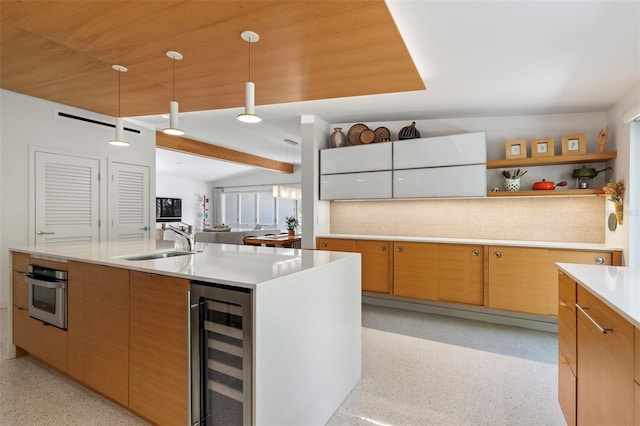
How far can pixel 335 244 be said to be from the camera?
4.14 metres

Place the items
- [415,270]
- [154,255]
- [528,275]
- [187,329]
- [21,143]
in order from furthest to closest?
[21,143]
[415,270]
[528,275]
[154,255]
[187,329]

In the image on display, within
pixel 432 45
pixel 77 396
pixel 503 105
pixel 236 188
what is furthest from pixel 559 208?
pixel 236 188

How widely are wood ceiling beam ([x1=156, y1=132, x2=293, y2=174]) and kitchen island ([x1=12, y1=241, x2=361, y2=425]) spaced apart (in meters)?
3.95

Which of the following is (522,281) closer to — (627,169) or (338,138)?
(627,169)

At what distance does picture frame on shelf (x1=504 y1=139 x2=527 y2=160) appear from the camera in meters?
3.55

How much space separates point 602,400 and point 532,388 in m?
1.16

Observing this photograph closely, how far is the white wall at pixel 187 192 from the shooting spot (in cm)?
1011

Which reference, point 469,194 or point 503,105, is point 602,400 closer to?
point 469,194

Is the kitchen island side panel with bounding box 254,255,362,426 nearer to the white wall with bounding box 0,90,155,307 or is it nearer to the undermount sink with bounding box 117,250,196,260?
the undermount sink with bounding box 117,250,196,260

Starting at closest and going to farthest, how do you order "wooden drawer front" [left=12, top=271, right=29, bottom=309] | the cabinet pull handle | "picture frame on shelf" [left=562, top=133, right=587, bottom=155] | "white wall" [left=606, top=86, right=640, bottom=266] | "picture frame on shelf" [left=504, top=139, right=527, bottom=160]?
the cabinet pull handle < "wooden drawer front" [left=12, top=271, right=29, bottom=309] < "white wall" [left=606, top=86, right=640, bottom=266] < "picture frame on shelf" [left=562, top=133, right=587, bottom=155] < "picture frame on shelf" [left=504, top=139, right=527, bottom=160]

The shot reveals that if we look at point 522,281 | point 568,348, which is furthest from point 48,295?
point 522,281

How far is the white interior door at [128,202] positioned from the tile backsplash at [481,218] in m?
3.12

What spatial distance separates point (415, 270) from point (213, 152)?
16.3 ft

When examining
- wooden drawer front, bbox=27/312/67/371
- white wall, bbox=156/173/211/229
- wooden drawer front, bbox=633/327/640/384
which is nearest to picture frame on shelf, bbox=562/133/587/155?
wooden drawer front, bbox=633/327/640/384
